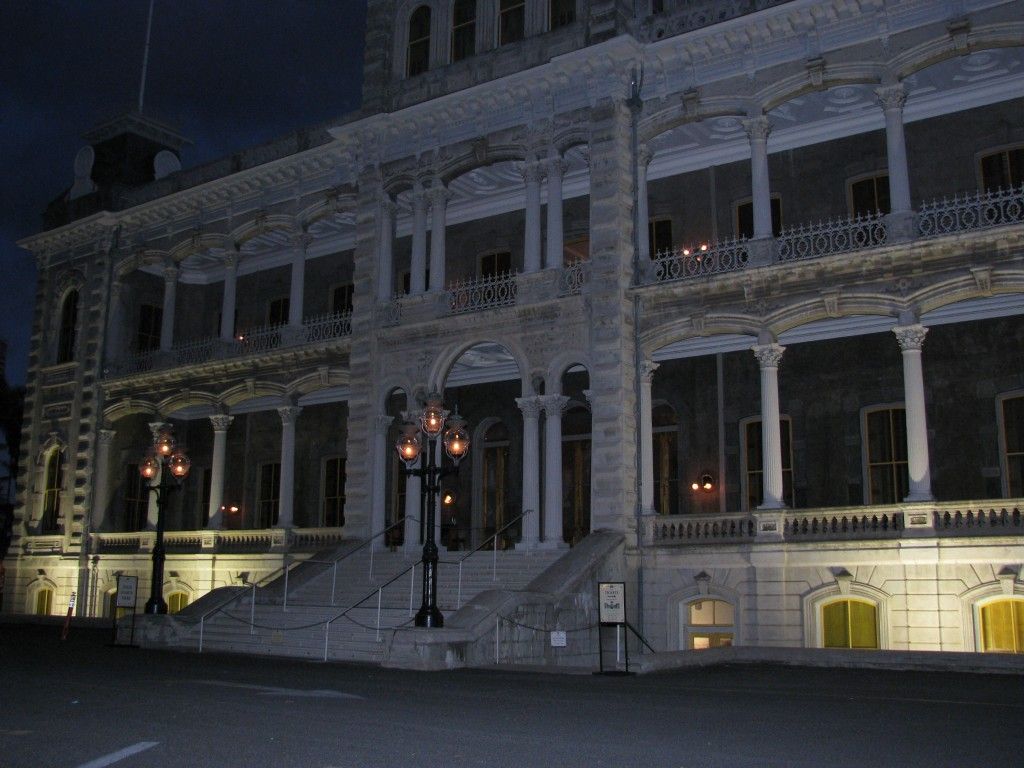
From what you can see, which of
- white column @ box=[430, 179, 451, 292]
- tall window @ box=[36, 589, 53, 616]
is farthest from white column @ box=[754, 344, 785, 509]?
tall window @ box=[36, 589, 53, 616]

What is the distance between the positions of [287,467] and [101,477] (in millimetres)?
7445

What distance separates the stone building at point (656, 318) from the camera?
64.8ft

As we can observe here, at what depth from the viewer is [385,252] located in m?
26.5

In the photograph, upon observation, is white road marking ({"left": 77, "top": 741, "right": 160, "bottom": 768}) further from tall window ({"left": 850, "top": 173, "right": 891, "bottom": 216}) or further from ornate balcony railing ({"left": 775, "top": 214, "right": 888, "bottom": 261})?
tall window ({"left": 850, "top": 173, "right": 891, "bottom": 216})

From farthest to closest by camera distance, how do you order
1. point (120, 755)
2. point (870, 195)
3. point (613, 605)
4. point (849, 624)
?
point (870, 195), point (849, 624), point (613, 605), point (120, 755)

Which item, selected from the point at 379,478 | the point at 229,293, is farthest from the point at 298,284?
the point at 379,478

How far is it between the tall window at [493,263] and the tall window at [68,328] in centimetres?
1396

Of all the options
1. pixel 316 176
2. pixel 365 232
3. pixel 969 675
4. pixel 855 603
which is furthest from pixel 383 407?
pixel 969 675

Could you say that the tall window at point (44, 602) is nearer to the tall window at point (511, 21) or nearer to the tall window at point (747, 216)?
the tall window at point (511, 21)

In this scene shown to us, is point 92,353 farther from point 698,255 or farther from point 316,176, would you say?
point 698,255

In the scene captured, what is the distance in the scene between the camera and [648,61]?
2295 centimetres

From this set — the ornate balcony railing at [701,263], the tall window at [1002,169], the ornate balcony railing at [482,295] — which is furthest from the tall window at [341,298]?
the tall window at [1002,169]

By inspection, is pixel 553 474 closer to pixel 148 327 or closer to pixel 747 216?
pixel 747 216

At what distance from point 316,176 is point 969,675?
799 inches
